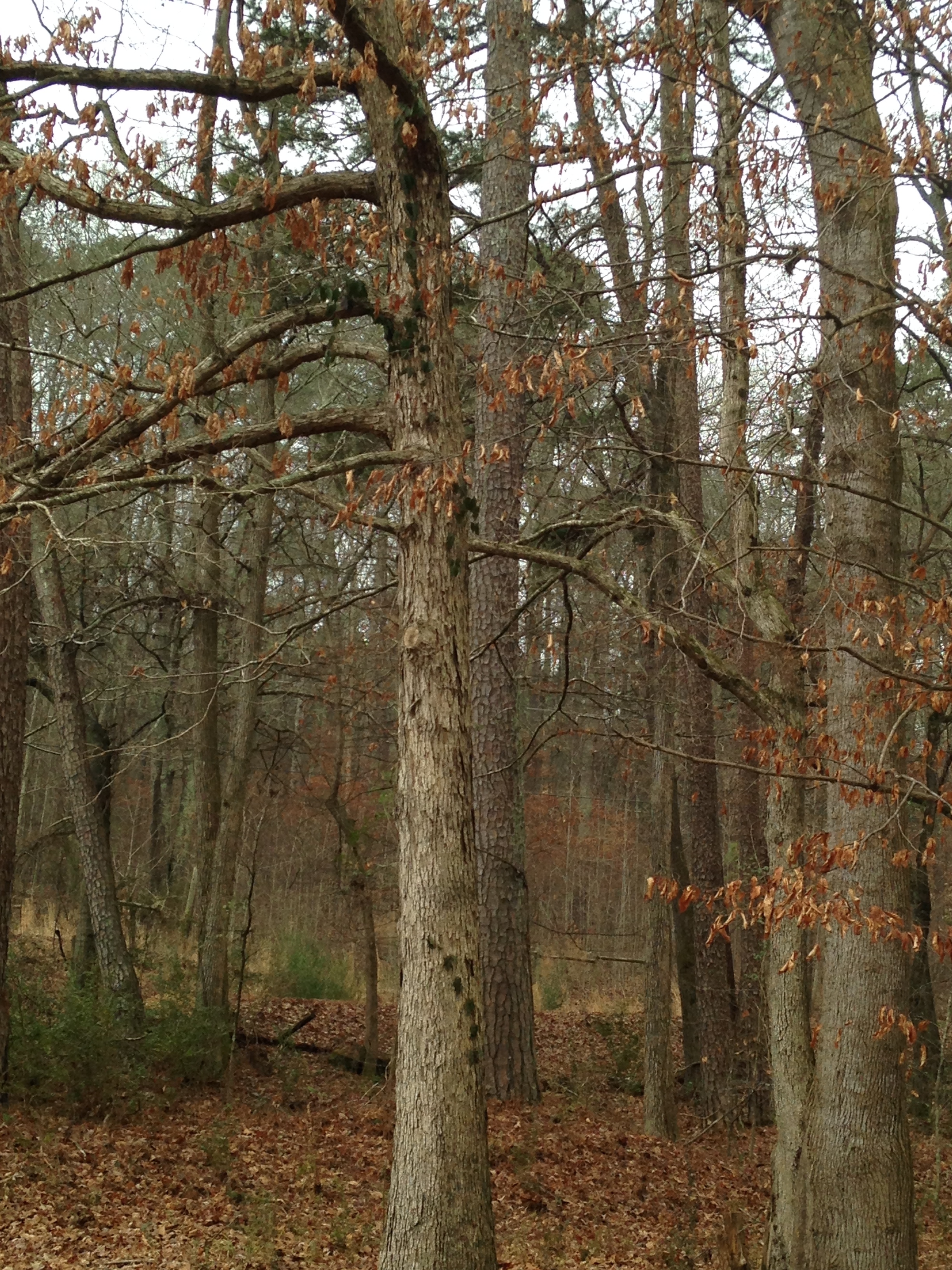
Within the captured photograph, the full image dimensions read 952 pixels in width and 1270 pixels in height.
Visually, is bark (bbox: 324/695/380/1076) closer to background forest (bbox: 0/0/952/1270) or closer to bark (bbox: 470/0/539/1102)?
background forest (bbox: 0/0/952/1270)

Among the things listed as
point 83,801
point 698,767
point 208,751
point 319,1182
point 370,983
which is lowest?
point 319,1182

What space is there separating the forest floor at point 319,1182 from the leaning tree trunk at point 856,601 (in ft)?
3.78

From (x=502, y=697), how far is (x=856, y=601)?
198 inches

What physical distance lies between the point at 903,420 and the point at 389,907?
39.4 ft

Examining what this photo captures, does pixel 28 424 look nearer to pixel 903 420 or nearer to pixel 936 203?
pixel 903 420

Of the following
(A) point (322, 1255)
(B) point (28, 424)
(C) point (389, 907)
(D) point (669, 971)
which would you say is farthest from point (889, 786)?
(C) point (389, 907)

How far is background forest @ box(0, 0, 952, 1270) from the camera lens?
528 cm

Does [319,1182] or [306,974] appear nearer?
[319,1182]

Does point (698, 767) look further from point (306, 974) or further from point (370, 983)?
point (306, 974)

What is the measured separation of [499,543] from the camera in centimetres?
627

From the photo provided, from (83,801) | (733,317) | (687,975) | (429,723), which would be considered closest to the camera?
(429,723)

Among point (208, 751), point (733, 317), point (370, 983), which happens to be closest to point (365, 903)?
point (370, 983)

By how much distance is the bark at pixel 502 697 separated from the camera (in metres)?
10.1

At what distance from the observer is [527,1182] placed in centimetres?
802
